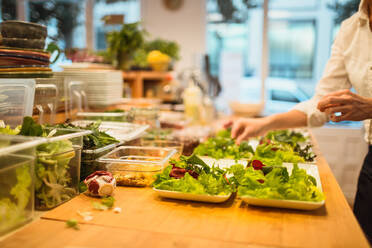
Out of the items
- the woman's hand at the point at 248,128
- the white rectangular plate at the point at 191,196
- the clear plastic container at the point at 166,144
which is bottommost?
the white rectangular plate at the point at 191,196

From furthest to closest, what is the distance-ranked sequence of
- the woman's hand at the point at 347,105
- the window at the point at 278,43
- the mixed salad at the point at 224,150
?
1. the window at the point at 278,43
2. the mixed salad at the point at 224,150
3. the woman's hand at the point at 347,105

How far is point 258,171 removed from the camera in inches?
45.4

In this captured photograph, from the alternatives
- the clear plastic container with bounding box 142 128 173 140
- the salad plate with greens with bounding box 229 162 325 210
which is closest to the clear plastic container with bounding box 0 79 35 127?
the clear plastic container with bounding box 142 128 173 140

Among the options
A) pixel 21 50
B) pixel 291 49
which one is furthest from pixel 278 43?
pixel 21 50

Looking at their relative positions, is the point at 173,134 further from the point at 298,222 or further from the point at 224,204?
the point at 298,222

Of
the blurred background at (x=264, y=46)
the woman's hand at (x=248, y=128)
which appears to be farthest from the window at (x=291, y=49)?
the woman's hand at (x=248, y=128)

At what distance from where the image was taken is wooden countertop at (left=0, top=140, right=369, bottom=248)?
0.85 meters

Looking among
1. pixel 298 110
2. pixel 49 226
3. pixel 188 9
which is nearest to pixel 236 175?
pixel 49 226

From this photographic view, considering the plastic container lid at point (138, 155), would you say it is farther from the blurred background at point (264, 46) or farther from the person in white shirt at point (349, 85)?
the blurred background at point (264, 46)

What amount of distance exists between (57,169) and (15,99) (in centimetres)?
39

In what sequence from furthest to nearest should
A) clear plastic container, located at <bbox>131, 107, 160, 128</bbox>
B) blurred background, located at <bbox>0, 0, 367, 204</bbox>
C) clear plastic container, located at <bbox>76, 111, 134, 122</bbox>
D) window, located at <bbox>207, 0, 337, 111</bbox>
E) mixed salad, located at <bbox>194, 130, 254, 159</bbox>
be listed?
1. window, located at <bbox>207, 0, 337, 111</bbox>
2. blurred background, located at <bbox>0, 0, 367, 204</bbox>
3. clear plastic container, located at <bbox>131, 107, 160, 128</bbox>
4. clear plastic container, located at <bbox>76, 111, 134, 122</bbox>
5. mixed salad, located at <bbox>194, 130, 254, 159</bbox>

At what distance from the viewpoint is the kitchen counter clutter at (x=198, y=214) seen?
866 mm

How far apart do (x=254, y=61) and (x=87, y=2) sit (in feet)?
9.25

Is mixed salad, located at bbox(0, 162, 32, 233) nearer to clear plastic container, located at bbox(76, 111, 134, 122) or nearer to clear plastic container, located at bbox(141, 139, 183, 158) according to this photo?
clear plastic container, located at bbox(141, 139, 183, 158)
